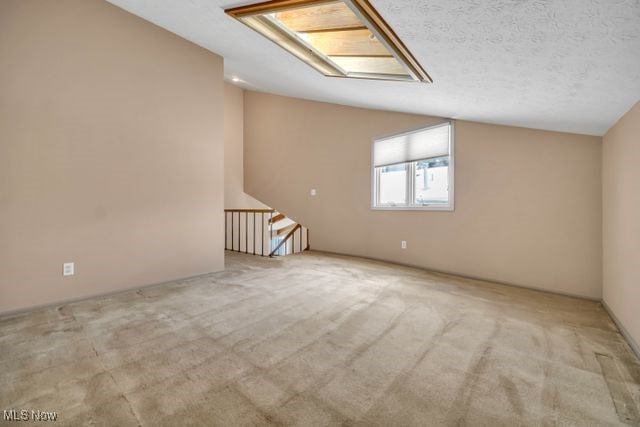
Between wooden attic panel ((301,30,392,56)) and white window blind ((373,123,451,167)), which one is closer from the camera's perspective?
wooden attic panel ((301,30,392,56))

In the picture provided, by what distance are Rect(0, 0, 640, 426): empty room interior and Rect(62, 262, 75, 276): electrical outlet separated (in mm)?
24

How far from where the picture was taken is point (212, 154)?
4242 millimetres

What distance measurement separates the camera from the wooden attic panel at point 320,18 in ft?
7.50

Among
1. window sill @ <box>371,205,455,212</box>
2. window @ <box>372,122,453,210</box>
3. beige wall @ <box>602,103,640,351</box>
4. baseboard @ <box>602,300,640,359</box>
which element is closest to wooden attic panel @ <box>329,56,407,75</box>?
window @ <box>372,122,453,210</box>

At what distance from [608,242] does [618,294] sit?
0.60 metres

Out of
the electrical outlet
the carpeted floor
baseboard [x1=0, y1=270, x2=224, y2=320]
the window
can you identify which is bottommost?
the carpeted floor

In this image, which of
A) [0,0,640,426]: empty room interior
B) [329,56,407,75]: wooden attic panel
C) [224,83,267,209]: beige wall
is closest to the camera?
[0,0,640,426]: empty room interior

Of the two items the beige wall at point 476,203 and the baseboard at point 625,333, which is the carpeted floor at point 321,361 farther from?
the beige wall at point 476,203

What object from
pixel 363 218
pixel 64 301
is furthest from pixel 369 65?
pixel 64 301

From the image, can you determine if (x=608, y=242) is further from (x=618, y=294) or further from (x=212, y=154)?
(x=212, y=154)

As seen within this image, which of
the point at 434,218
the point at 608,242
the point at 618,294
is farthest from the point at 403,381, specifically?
the point at 434,218

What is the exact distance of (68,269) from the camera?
295 centimetres

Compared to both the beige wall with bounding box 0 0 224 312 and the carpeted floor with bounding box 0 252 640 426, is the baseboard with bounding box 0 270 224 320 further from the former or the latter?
the carpeted floor with bounding box 0 252 640 426

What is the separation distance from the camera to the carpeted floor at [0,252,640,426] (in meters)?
1.43
